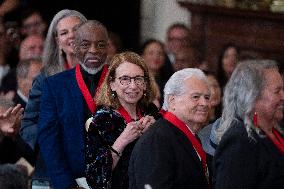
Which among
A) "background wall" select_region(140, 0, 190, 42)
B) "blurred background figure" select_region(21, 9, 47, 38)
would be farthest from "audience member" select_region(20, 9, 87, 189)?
"background wall" select_region(140, 0, 190, 42)

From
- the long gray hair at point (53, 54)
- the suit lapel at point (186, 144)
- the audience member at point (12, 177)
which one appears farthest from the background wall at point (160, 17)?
the audience member at point (12, 177)

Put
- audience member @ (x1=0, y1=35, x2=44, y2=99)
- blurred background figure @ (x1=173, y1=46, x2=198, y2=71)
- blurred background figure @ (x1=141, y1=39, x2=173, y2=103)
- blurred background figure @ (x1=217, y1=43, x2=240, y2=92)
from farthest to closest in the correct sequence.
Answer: blurred background figure @ (x1=217, y1=43, x2=240, y2=92), blurred background figure @ (x1=173, y1=46, x2=198, y2=71), blurred background figure @ (x1=141, y1=39, x2=173, y2=103), audience member @ (x1=0, y1=35, x2=44, y2=99)

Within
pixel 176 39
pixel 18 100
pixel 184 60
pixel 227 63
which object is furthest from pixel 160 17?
pixel 18 100

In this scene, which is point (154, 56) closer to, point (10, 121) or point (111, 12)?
point (111, 12)

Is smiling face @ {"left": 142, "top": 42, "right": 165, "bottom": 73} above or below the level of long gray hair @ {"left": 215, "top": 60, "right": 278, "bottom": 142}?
below

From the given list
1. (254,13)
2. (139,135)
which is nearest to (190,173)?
(139,135)

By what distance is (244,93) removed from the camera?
269 inches

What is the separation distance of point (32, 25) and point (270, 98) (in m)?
5.49

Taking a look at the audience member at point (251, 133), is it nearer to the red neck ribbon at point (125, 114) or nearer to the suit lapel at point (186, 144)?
the suit lapel at point (186, 144)

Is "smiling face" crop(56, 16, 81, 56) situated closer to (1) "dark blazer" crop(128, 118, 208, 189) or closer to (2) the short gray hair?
(2) the short gray hair

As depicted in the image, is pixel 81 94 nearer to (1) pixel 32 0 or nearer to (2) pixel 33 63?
(2) pixel 33 63

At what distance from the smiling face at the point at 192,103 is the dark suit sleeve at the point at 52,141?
1.18 meters

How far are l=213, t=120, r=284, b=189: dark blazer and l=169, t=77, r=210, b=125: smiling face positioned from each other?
0.32 metres

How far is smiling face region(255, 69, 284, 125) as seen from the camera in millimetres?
6867
